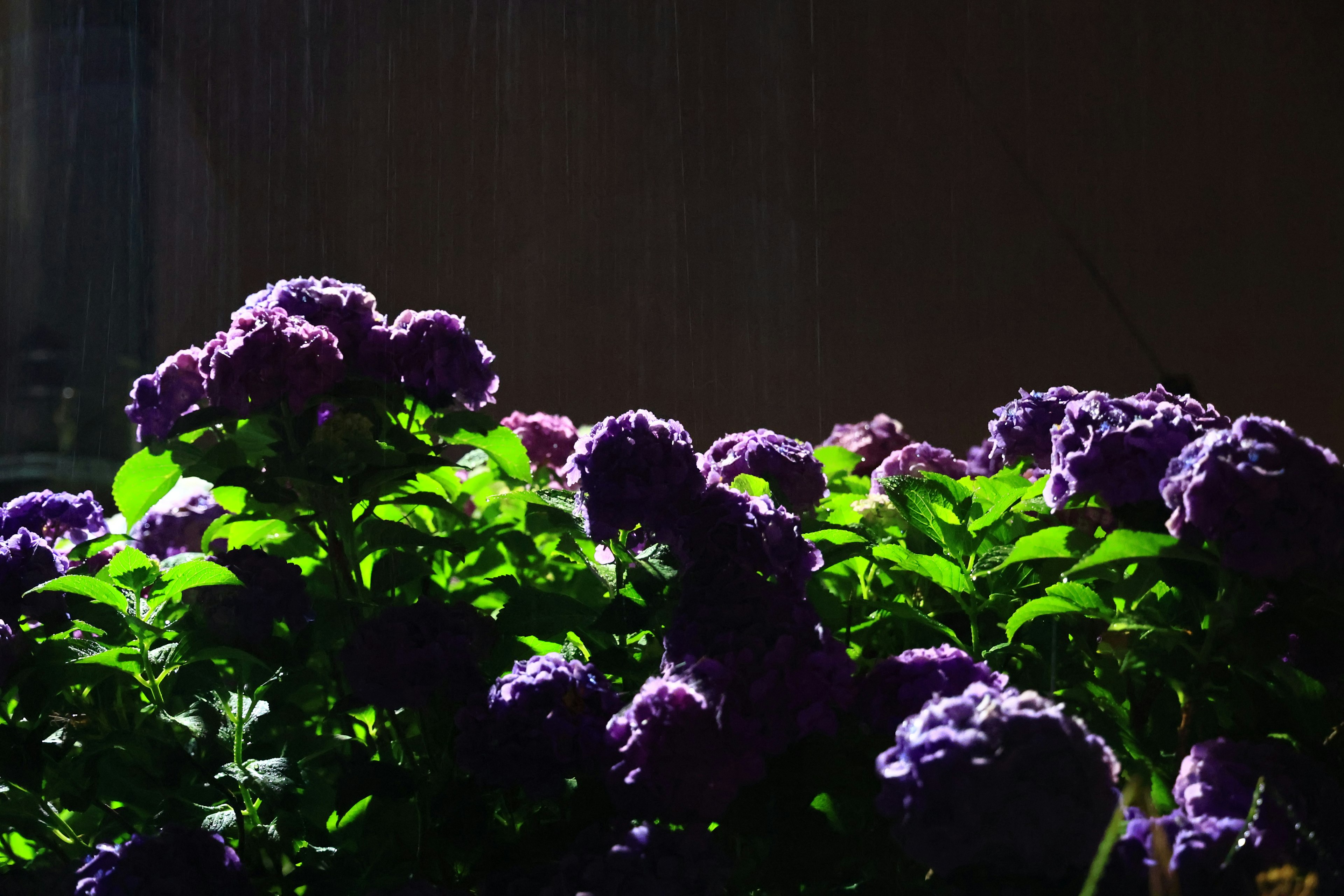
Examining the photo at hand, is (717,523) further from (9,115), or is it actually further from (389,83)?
(9,115)

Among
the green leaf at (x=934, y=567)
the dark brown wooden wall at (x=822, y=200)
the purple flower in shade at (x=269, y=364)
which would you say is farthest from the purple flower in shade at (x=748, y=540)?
the dark brown wooden wall at (x=822, y=200)

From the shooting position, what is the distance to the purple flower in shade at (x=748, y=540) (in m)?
1.08

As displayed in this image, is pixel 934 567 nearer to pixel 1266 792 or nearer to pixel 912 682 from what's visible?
pixel 912 682

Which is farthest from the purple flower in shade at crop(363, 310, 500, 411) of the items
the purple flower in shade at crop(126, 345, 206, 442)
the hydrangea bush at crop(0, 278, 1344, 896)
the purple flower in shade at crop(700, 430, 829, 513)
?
the purple flower in shade at crop(700, 430, 829, 513)

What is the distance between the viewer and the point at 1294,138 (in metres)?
4.32

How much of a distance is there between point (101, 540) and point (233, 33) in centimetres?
378

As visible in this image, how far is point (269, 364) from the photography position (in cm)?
127

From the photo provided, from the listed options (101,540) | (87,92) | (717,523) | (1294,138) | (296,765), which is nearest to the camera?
(717,523)

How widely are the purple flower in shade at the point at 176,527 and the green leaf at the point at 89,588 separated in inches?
23.9

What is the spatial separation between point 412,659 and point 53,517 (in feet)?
2.92

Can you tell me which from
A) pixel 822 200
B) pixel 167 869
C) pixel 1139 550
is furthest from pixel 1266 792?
pixel 822 200

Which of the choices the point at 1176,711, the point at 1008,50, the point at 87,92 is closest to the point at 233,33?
the point at 87,92

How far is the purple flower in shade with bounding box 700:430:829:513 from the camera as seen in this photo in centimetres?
144

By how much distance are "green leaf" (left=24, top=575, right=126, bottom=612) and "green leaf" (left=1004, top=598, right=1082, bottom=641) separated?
3.27 ft
